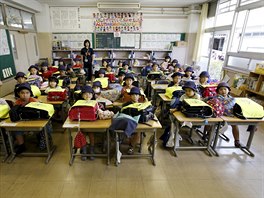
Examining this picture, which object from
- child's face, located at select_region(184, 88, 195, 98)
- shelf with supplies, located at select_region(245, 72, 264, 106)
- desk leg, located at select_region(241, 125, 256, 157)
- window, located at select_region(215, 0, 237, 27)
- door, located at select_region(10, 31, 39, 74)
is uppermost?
window, located at select_region(215, 0, 237, 27)

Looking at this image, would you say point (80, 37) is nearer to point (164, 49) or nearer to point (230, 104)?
point (164, 49)

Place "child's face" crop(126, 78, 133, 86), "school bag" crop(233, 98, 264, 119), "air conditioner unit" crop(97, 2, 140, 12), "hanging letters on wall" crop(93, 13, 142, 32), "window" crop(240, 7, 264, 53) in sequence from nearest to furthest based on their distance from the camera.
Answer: "school bag" crop(233, 98, 264, 119) → "child's face" crop(126, 78, 133, 86) → "window" crop(240, 7, 264, 53) → "air conditioner unit" crop(97, 2, 140, 12) → "hanging letters on wall" crop(93, 13, 142, 32)

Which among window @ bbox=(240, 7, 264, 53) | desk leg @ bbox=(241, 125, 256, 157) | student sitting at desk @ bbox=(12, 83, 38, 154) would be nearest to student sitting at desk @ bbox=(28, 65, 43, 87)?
student sitting at desk @ bbox=(12, 83, 38, 154)

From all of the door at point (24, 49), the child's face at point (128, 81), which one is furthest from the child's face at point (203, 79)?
the door at point (24, 49)

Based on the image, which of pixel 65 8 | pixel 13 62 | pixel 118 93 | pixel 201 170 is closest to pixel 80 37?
pixel 65 8

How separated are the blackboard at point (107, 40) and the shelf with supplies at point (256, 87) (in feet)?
18.5

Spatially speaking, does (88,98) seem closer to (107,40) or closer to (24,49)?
(24,49)

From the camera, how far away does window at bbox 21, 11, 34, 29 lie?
6.70 metres

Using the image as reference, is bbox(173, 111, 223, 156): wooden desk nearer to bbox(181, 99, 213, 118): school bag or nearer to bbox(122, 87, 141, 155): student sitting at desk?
bbox(181, 99, 213, 118): school bag

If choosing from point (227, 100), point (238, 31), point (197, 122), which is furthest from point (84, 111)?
point (238, 31)

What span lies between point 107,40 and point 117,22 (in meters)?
0.93

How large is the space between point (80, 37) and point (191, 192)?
25.6ft

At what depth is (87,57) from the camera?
244 inches

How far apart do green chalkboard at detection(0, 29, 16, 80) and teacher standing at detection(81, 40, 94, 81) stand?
2320 mm
